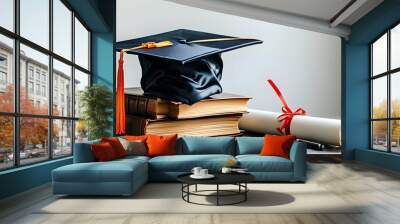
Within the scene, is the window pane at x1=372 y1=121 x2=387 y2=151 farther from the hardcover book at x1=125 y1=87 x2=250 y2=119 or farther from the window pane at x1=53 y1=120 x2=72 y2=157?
the window pane at x1=53 y1=120 x2=72 y2=157

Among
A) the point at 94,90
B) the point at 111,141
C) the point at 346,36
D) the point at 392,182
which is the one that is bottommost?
the point at 392,182

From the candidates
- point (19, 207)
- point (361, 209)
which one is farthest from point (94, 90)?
point (361, 209)

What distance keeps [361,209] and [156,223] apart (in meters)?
1.96

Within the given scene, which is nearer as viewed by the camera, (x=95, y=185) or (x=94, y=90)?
(x=95, y=185)

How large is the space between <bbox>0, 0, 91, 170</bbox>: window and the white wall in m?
1.33

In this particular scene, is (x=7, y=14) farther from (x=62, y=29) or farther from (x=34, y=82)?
(x=62, y=29)

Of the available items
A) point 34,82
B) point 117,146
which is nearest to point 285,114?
point 117,146

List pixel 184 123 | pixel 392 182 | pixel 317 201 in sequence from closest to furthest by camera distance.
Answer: pixel 317 201
pixel 392 182
pixel 184 123

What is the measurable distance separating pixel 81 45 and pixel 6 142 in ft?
10.7

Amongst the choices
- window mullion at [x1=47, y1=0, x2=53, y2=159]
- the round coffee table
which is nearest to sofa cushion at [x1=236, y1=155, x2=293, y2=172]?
the round coffee table

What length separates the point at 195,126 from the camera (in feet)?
21.8

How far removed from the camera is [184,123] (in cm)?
664

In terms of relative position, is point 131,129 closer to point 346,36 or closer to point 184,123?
point 184,123

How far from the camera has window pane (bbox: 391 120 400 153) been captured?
23.3 feet
